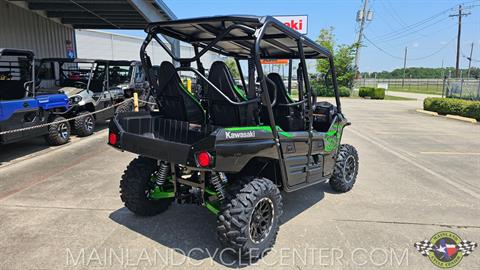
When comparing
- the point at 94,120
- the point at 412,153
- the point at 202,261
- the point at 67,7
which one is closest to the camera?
the point at 202,261

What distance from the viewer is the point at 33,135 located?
7.18 m

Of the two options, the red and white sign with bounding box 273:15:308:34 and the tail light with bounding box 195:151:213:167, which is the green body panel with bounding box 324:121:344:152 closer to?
the tail light with bounding box 195:151:213:167

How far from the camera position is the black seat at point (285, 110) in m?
3.88

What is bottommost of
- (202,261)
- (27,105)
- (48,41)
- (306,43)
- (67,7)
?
(202,261)

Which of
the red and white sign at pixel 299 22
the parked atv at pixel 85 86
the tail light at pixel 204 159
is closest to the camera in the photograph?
the tail light at pixel 204 159

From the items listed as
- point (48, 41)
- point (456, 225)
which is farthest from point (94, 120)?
point (456, 225)

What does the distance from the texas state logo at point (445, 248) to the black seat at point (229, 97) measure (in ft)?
6.89

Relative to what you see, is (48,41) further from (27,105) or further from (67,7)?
(27,105)

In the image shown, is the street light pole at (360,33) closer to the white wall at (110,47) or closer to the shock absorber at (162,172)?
the white wall at (110,47)

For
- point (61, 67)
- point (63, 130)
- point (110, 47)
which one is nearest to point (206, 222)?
point (63, 130)

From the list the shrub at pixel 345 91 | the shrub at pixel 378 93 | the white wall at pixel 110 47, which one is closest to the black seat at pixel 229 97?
the white wall at pixel 110 47

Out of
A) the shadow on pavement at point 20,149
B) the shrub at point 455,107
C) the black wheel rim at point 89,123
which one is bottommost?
the shadow on pavement at point 20,149

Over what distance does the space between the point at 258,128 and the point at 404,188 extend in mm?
3346

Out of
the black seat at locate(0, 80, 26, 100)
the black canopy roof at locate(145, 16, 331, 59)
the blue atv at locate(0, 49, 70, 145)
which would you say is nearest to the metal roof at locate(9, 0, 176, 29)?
Result: the blue atv at locate(0, 49, 70, 145)
